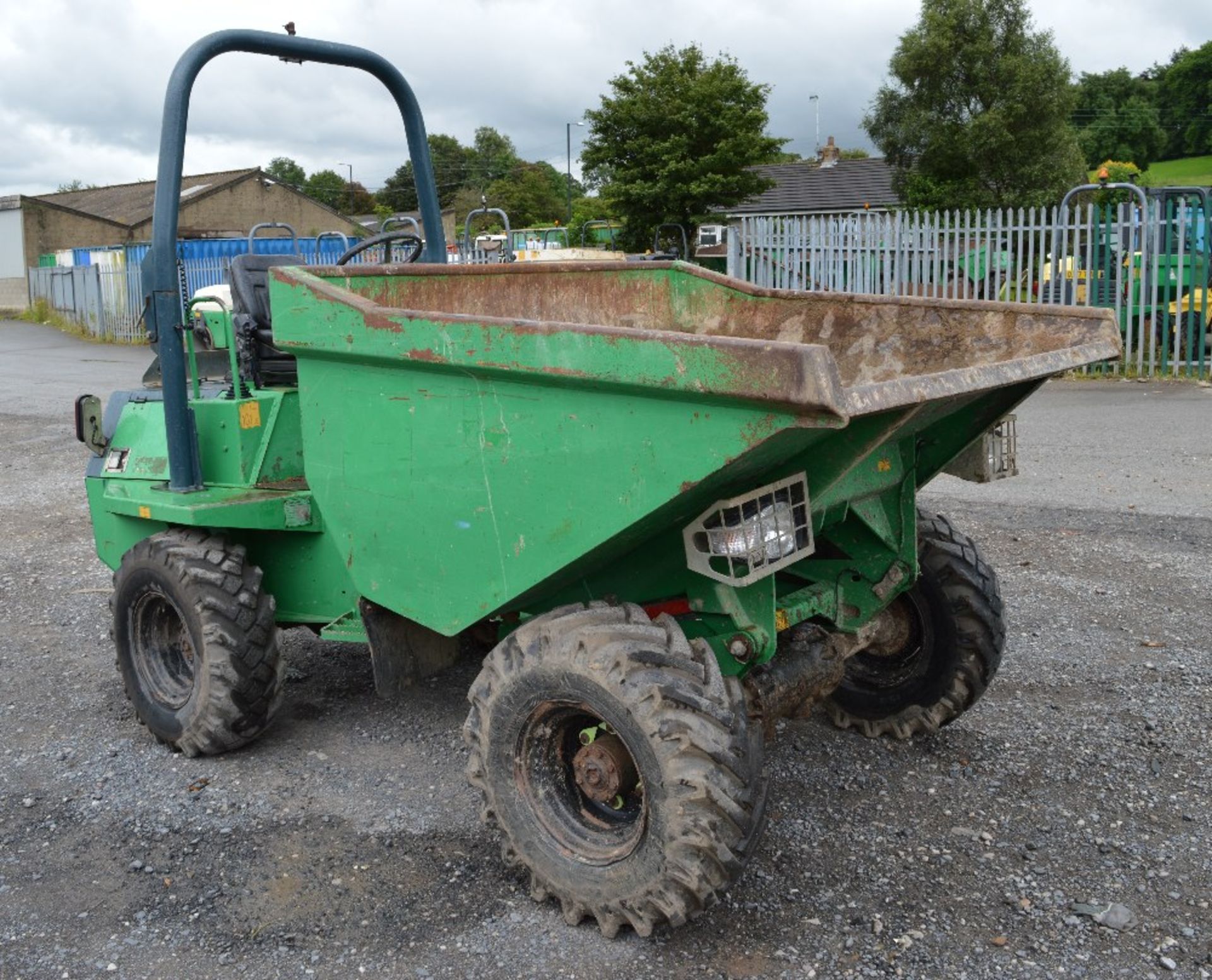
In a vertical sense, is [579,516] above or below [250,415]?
below

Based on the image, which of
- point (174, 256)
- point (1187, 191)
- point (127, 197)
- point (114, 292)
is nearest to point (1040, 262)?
point (1187, 191)

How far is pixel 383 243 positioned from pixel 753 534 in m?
2.71

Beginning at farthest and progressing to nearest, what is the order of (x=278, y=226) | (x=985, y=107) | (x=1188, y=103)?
(x=1188, y=103) → (x=985, y=107) → (x=278, y=226)

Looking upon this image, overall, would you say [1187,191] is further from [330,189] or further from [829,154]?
[330,189]

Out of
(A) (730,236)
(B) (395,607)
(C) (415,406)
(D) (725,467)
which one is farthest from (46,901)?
(A) (730,236)

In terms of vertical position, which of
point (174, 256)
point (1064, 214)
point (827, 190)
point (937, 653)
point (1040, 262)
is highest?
point (827, 190)

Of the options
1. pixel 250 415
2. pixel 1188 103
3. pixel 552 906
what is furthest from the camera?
pixel 1188 103

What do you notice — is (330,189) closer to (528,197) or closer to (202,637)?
(528,197)

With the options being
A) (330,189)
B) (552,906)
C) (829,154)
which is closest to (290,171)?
(330,189)

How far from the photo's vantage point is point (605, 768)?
3.17 meters

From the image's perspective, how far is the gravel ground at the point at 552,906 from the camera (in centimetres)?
310

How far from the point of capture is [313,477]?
3740 mm

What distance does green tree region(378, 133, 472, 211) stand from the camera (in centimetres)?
6725

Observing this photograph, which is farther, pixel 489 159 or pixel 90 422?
pixel 489 159
